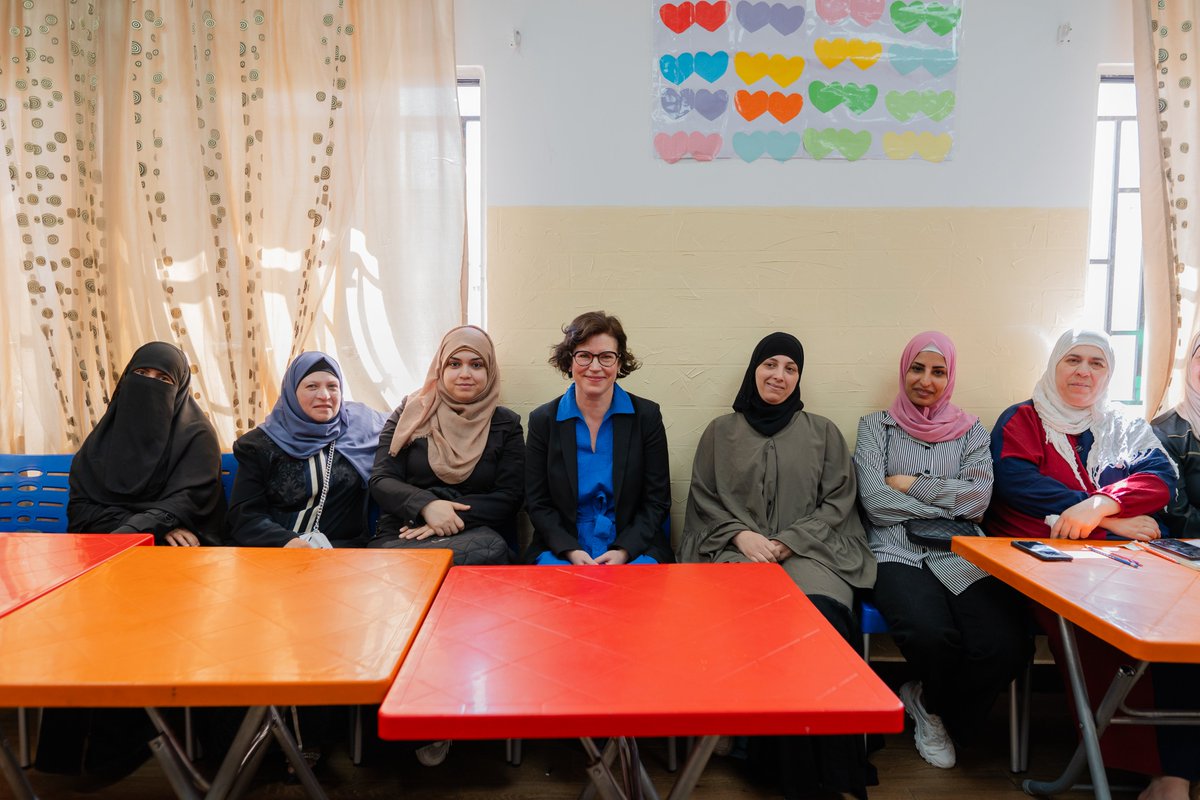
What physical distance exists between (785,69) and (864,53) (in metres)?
0.32

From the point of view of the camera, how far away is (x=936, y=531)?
96.9 inches

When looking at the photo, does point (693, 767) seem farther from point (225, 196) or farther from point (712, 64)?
point (225, 196)

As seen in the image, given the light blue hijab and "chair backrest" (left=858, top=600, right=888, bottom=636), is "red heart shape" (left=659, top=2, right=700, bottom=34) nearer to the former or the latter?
the light blue hijab

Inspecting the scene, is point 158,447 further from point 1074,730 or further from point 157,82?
point 1074,730

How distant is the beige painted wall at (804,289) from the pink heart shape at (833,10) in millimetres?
748

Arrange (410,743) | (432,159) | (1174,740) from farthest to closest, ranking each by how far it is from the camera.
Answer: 1. (432,159)
2. (410,743)
3. (1174,740)

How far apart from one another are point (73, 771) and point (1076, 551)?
2.98 m

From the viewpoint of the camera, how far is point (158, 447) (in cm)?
249

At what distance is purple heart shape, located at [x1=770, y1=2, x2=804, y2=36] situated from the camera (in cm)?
272

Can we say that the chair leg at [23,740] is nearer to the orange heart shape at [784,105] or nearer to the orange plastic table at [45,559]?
the orange plastic table at [45,559]

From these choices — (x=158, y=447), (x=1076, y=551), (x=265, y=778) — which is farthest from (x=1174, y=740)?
(x=158, y=447)

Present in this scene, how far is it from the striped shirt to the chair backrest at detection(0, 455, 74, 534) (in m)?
3.04

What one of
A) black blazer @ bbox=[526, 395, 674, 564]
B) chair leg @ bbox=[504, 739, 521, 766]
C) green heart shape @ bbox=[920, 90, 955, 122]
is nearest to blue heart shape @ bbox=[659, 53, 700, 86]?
green heart shape @ bbox=[920, 90, 955, 122]

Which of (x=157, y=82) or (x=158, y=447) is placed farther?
(x=157, y=82)
